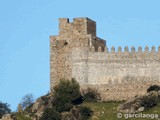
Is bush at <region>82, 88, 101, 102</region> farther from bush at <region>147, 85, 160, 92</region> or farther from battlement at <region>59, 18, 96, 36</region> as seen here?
battlement at <region>59, 18, 96, 36</region>

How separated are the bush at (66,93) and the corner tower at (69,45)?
1.94 meters

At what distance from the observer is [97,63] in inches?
3841

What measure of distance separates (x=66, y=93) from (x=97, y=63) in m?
4.45

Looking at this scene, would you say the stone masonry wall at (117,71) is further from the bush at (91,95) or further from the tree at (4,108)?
the tree at (4,108)

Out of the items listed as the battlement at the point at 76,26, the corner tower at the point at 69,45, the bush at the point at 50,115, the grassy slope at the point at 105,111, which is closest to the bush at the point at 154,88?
the grassy slope at the point at 105,111

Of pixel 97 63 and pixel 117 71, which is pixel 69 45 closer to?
pixel 97 63

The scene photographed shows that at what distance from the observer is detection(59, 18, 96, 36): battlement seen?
324 feet

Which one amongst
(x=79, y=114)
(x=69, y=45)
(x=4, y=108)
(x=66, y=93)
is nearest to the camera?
(x=79, y=114)

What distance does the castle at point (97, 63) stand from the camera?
3784 inches

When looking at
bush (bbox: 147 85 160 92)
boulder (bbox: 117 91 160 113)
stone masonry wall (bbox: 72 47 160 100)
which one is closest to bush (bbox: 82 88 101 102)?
stone masonry wall (bbox: 72 47 160 100)

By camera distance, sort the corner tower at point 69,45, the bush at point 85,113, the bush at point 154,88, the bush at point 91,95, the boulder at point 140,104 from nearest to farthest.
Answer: the boulder at point 140,104 → the bush at point 85,113 → the bush at point 154,88 → the bush at point 91,95 → the corner tower at point 69,45

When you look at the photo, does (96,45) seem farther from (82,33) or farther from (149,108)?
(149,108)

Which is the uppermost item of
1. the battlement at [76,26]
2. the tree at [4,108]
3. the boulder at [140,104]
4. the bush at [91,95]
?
the battlement at [76,26]

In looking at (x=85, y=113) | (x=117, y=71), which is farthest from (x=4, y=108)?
(x=85, y=113)
